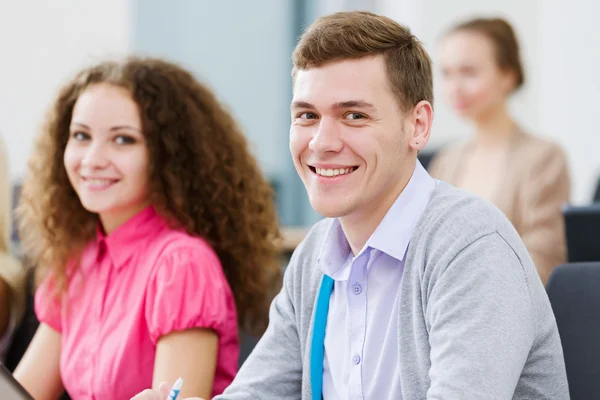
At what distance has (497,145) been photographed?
3.20 metres

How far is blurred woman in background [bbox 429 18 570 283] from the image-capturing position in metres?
2.96

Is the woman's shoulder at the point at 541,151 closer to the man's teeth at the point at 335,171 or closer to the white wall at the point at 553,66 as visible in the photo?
the white wall at the point at 553,66

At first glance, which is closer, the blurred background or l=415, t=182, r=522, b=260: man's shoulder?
l=415, t=182, r=522, b=260: man's shoulder

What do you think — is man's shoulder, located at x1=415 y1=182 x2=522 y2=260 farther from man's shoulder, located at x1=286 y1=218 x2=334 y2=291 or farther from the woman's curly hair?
the woman's curly hair

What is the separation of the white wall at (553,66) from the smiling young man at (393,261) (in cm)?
269

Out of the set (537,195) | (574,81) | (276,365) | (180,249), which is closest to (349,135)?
(276,365)

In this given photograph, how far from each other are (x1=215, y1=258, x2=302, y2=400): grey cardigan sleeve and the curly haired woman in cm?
18

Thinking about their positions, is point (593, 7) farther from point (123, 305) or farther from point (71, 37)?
point (123, 305)

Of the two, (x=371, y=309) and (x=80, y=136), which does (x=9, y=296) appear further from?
(x=371, y=309)

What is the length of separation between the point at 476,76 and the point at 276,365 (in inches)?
79.1

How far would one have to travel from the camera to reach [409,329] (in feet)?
4.23

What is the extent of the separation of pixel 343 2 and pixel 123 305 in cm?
398

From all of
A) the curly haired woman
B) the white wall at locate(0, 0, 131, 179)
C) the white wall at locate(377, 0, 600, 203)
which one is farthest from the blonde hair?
the white wall at locate(377, 0, 600, 203)

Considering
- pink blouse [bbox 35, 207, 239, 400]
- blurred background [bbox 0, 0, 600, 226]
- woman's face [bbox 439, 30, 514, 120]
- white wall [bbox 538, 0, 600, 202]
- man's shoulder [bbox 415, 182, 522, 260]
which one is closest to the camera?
man's shoulder [bbox 415, 182, 522, 260]
